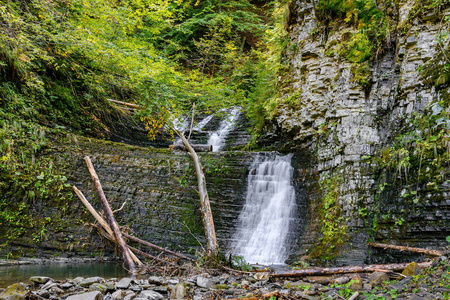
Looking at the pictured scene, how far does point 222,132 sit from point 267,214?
573cm

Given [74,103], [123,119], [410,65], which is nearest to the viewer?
[410,65]

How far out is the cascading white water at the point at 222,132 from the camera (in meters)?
12.7

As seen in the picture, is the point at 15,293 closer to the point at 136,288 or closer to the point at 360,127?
the point at 136,288

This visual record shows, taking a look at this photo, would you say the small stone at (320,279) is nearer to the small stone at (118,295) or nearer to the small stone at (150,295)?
the small stone at (150,295)

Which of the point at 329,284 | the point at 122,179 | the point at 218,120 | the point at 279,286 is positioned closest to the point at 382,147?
the point at 329,284

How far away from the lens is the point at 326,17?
27.3 feet

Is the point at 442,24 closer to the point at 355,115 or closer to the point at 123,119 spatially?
the point at 355,115

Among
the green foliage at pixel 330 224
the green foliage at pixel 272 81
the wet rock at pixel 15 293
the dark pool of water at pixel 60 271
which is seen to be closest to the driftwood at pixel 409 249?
the green foliage at pixel 330 224

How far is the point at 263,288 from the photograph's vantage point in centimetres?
427

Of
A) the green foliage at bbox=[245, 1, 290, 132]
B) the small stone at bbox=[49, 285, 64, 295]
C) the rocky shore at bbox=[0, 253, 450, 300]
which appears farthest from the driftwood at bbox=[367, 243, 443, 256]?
the small stone at bbox=[49, 285, 64, 295]

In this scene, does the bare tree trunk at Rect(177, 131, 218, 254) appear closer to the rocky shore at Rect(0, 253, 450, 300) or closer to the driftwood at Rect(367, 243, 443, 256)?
the rocky shore at Rect(0, 253, 450, 300)

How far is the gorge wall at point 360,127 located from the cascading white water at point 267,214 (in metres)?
0.58

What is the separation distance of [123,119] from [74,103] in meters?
2.15

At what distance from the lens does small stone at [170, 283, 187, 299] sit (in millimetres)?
4044
